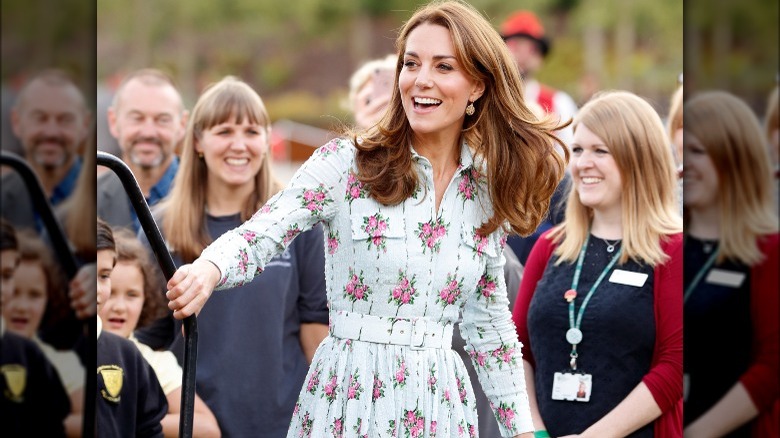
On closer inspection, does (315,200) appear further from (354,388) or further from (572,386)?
(572,386)

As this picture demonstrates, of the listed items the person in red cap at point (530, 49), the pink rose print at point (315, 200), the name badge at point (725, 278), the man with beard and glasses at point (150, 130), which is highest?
the person in red cap at point (530, 49)

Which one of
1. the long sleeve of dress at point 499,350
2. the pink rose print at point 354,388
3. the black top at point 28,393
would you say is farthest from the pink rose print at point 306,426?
the black top at point 28,393

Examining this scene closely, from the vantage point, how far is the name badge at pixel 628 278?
405cm

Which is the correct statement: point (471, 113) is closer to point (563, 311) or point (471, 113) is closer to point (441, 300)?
point (441, 300)

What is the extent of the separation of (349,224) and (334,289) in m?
0.18

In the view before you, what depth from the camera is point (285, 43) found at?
144ft

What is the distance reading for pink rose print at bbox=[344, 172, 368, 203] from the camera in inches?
121

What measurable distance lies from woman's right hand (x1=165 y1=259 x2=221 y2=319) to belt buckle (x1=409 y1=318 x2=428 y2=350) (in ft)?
2.05

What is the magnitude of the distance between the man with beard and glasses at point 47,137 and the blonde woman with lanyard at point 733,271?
27.7 inches

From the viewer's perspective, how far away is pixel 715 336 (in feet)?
4.09

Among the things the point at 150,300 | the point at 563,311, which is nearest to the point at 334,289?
the point at 563,311

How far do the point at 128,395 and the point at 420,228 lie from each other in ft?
4.10

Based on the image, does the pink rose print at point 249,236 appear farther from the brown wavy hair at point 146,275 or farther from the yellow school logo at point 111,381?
the brown wavy hair at point 146,275

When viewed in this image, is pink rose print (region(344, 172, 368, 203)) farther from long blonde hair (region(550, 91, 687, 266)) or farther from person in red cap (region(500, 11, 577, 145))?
person in red cap (region(500, 11, 577, 145))
